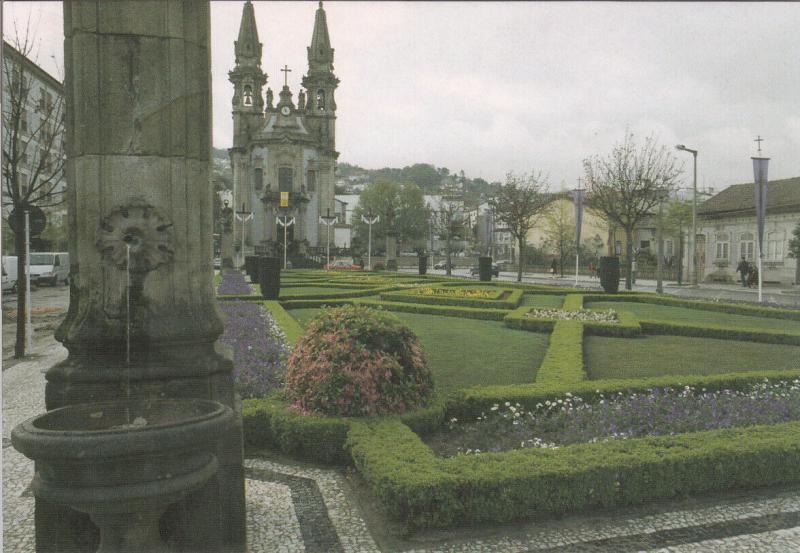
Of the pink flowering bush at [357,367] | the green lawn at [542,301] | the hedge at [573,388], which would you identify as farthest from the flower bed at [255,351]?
the green lawn at [542,301]

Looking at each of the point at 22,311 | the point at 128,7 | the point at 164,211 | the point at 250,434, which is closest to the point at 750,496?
the point at 250,434

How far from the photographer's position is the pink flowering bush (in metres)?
5.96

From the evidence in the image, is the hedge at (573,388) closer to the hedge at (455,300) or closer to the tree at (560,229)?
the hedge at (455,300)

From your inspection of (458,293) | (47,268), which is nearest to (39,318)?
(458,293)

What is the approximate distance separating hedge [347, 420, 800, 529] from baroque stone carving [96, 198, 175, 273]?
2.20m

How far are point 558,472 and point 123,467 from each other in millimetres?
2991

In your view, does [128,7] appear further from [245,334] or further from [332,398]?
[245,334]

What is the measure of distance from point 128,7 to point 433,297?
560 inches

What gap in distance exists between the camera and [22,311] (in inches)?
449

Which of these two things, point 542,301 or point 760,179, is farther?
point 542,301

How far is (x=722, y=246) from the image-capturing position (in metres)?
39.2

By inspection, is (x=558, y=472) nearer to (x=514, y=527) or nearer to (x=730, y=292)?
(x=514, y=527)

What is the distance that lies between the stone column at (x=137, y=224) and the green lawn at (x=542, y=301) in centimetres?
1481

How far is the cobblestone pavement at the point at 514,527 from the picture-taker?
13.7 ft
